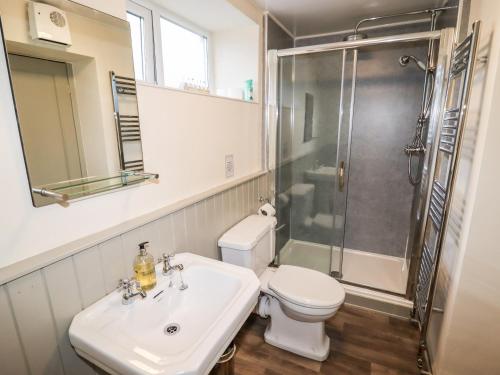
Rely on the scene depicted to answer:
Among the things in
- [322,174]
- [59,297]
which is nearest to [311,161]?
[322,174]

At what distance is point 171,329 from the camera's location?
1.11 meters

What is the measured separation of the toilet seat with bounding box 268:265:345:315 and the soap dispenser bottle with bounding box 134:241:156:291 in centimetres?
84

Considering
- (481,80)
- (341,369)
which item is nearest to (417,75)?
(481,80)

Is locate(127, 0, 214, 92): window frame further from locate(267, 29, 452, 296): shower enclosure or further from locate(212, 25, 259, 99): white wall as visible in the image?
locate(267, 29, 452, 296): shower enclosure

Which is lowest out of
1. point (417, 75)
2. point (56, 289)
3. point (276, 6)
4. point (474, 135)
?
point (56, 289)

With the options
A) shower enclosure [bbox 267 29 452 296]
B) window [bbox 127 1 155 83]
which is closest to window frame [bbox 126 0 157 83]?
window [bbox 127 1 155 83]

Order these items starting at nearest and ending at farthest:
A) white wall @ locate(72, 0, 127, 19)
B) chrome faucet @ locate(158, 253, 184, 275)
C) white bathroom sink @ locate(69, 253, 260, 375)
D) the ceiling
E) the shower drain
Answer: white bathroom sink @ locate(69, 253, 260, 375) → white wall @ locate(72, 0, 127, 19) → the shower drain → chrome faucet @ locate(158, 253, 184, 275) → the ceiling

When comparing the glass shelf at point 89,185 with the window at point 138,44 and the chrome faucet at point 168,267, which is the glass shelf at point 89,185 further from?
the window at point 138,44

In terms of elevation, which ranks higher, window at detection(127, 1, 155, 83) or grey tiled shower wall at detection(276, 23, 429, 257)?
window at detection(127, 1, 155, 83)

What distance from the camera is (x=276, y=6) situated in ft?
6.78

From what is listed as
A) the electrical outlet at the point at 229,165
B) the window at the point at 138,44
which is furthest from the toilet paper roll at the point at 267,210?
the window at the point at 138,44

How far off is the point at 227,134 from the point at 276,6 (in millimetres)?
1078

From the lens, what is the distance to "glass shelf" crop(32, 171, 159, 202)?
0.86 metres

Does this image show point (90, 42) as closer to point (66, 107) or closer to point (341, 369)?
point (66, 107)
